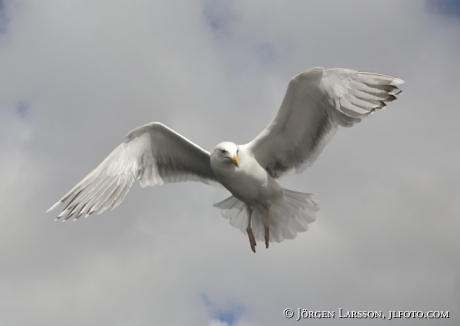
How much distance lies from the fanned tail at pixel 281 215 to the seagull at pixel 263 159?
15 mm

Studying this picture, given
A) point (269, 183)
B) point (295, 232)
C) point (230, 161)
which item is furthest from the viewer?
point (295, 232)

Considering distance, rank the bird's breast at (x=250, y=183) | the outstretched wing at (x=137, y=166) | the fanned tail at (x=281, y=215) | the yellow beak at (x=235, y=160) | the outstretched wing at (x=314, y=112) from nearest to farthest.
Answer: the outstretched wing at (x=314, y=112) → the yellow beak at (x=235, y=160) → the bird's breast at (x=250, y=183) → the outstretched wing at (x=137, y=166) → the fanned tail at (x=281, y=215)

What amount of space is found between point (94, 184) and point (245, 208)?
2.33m

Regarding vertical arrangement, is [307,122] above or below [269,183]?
above

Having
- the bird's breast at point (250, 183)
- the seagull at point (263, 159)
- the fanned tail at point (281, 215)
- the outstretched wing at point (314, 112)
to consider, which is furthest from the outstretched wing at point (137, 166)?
the outstretched wing at point (314, 112)

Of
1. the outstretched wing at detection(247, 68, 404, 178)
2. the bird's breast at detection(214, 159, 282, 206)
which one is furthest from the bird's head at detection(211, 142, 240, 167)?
the outstretched wing at detection(247, 68, 404, 178)

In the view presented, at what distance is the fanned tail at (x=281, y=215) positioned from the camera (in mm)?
9148

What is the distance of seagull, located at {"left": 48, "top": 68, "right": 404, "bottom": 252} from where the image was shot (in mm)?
7762

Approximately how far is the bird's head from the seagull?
1 centimetres

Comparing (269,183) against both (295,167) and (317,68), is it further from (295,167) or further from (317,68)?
(317,68)

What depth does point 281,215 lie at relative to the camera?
9.27 meters

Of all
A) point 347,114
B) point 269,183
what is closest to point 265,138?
point 269,183

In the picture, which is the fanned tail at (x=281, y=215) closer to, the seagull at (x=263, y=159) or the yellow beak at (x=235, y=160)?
the seagull at (x=263, y=159)

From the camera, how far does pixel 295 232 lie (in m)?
9.41
